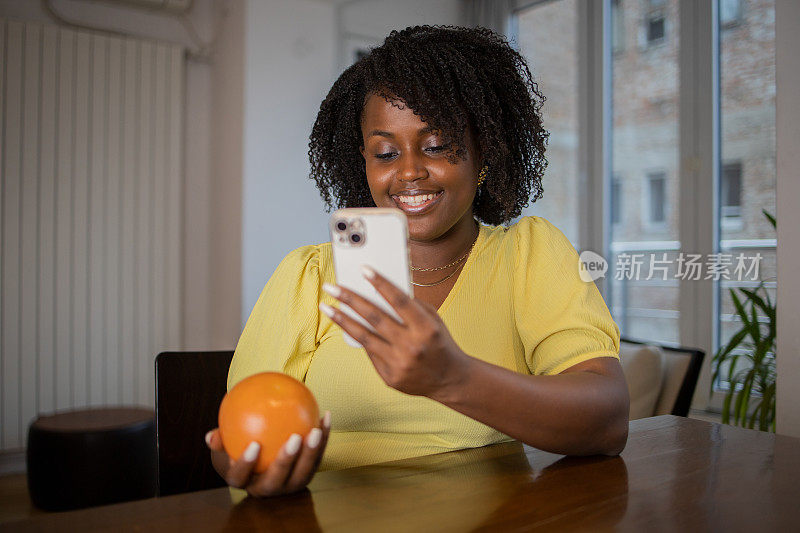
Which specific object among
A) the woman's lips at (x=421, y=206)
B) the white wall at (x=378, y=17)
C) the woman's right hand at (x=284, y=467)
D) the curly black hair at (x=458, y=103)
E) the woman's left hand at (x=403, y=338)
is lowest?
the woman's right hand at (x=284, y=467)

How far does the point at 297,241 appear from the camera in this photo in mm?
4156

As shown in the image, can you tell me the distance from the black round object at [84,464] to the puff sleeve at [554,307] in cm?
227

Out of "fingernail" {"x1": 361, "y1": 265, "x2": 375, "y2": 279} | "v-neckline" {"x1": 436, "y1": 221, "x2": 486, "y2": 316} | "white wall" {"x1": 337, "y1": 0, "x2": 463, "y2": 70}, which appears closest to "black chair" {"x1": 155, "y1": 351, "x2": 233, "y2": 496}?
"v-neckline" {"x1": 436, "y1": 221, "x2": 486, "y2": 316}

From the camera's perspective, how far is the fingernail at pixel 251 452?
791 millimetres

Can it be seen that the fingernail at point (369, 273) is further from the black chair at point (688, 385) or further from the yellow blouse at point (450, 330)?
the black chair at point (688, 385)

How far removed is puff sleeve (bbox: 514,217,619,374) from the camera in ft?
3.76

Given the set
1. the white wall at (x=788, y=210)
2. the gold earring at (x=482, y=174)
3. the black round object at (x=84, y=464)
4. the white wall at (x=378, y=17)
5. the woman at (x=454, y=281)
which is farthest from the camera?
the white wall at (x=378, y=17)

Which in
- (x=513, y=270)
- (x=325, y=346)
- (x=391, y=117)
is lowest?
(x=325, y=346)

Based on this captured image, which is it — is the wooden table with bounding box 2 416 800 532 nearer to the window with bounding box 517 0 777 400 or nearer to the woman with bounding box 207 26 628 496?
the woman with bounding box 207 26 628 496

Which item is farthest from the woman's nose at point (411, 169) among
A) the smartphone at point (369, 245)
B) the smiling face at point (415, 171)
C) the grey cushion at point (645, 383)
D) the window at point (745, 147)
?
the window at point (745, 147)

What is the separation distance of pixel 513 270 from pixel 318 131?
0.60 m

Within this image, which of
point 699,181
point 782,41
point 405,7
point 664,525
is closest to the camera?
point 664,525

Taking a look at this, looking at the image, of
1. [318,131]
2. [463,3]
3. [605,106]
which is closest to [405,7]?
[463,3]

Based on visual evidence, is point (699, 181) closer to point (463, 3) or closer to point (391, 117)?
point (463, 3)
